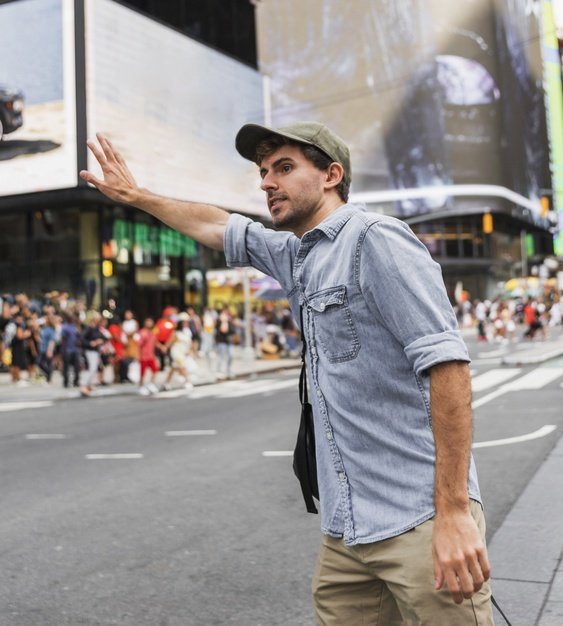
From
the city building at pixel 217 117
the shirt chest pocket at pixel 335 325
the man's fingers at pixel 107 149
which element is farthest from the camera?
the city building at pixel 217 117

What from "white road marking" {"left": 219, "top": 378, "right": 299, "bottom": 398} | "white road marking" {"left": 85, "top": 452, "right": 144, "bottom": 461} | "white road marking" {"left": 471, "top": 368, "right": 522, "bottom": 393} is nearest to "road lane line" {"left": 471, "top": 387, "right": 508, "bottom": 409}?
Result: "white road marking" {"left": 471, "top": 368, "right": 522, "bottom": 393}

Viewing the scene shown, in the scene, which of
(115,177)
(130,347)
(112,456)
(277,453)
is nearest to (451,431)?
(115,177)

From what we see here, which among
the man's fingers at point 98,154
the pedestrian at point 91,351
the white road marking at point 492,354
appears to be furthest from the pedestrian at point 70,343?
the man's fingers at point 98,154

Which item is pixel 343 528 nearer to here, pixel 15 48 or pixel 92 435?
pixel 92 435

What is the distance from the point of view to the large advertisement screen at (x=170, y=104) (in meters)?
31.0

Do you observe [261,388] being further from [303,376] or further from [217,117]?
[217,117]

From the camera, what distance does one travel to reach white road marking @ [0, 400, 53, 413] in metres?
14.6

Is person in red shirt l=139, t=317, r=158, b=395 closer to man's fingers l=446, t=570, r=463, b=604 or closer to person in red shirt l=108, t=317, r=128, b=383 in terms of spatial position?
person in red shirt l=108, t=317, r=128, b=383

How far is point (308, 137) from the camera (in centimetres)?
205

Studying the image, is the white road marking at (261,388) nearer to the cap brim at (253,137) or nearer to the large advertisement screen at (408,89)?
the cap brim at (253,137)

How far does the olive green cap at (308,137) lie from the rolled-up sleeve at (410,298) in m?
0.32

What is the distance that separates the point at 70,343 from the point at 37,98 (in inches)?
603

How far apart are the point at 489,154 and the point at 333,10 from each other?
21.7m

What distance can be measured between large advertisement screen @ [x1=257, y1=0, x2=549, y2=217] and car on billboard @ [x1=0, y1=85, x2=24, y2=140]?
149 ft
